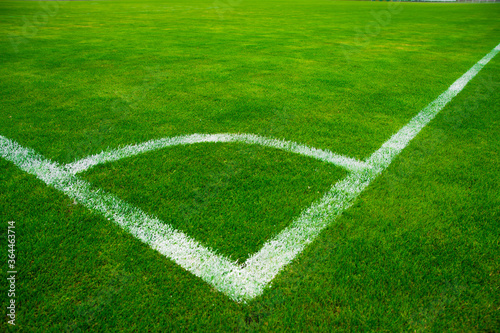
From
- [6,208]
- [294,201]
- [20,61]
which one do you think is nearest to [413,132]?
[294,201]

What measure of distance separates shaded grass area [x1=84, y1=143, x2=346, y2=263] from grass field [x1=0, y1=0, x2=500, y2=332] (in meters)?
0.01

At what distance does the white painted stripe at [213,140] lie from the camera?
8.14 feet

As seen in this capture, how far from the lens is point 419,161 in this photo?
8.54 feet

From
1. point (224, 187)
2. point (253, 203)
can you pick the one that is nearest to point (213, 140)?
point (224, 187)

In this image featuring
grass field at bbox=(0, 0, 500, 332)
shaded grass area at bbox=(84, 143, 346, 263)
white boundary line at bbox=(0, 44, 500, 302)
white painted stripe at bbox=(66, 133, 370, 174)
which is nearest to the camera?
grass field at bbox=(0, 0, 500, 332)

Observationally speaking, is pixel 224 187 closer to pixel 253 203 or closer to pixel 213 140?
pixel 253 203

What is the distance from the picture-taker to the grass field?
1.43 m

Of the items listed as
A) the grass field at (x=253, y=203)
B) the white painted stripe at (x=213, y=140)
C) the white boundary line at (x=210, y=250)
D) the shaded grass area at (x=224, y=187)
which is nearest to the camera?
the grass field at (x=253, y=203)

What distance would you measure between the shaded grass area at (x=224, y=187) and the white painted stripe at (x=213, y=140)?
0.32ft

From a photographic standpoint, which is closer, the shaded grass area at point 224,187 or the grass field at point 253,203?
the grass field at point 253,203

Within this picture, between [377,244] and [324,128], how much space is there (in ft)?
5.24

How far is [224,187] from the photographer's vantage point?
223 centimetres

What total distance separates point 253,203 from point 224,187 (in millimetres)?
281

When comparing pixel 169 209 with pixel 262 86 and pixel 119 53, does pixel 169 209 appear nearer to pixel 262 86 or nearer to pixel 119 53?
pixel 262 86
